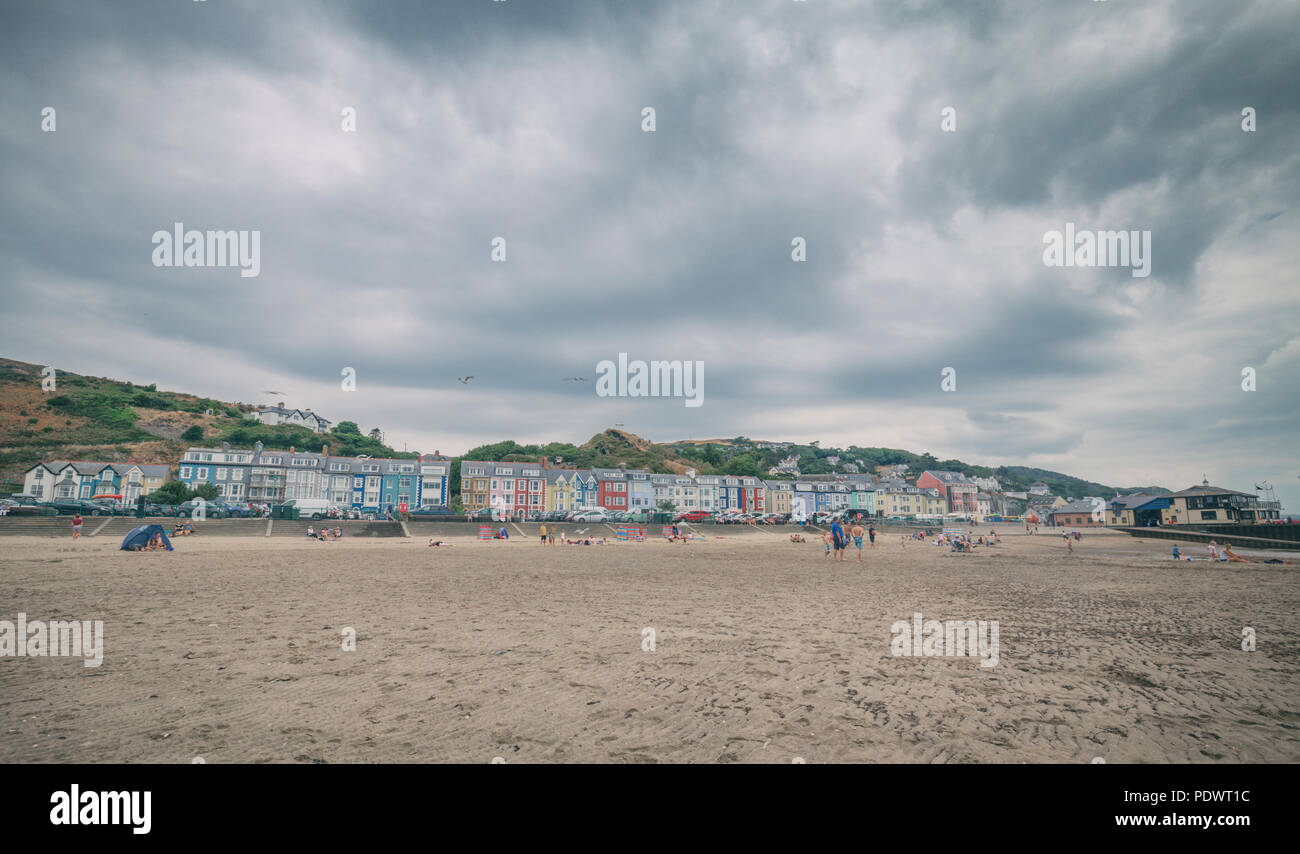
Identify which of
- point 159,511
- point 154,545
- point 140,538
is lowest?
point 159,511

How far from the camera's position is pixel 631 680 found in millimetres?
6961

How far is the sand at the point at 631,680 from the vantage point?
490 cm

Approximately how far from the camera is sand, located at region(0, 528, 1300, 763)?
193 inches

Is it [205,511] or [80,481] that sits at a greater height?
[80,481]

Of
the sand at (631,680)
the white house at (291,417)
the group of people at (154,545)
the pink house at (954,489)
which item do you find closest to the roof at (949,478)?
the pink house at (954,489)

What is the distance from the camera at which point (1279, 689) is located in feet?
22.4

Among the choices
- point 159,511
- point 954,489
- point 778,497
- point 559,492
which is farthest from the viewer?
point 954,489

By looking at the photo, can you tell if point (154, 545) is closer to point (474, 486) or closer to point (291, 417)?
point (474, 486)

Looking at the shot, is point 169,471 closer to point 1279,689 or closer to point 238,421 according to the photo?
point 238,421

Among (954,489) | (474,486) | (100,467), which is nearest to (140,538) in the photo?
(474,486)

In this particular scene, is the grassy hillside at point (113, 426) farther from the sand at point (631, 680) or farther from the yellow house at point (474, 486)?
the sand at point (631, 680)

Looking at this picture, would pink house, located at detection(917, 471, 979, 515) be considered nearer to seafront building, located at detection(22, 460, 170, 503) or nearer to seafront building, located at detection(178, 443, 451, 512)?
seafront building, located at detection(178, 443, 451, 512)

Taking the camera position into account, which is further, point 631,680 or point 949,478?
point 949,478
